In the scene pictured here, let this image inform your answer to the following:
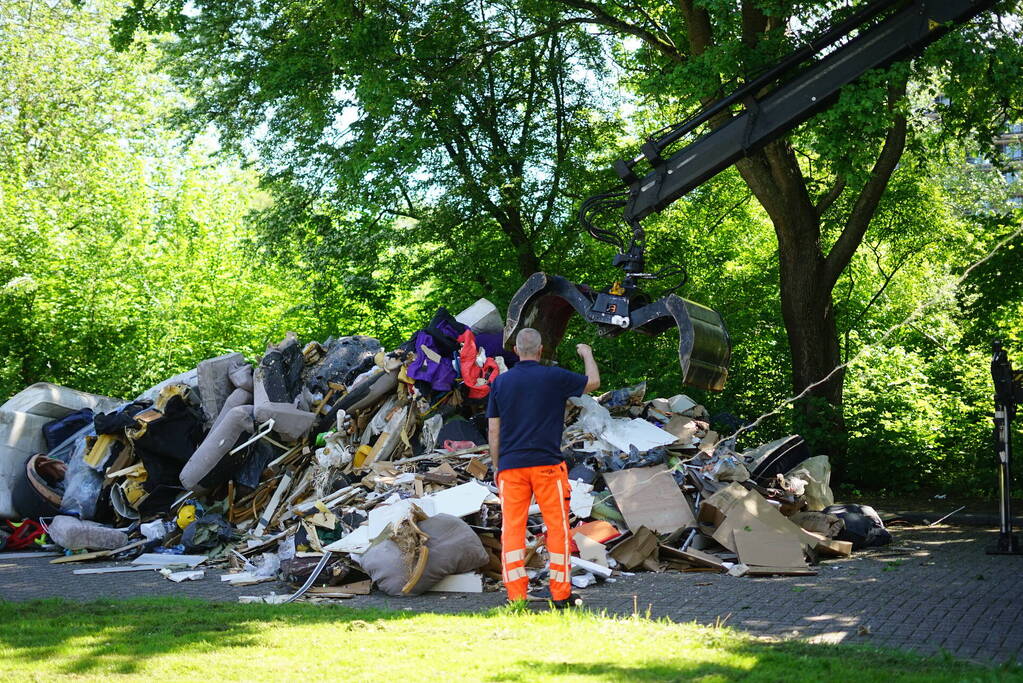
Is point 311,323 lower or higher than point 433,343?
higher

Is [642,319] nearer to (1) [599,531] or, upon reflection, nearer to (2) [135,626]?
(1) [599,531]

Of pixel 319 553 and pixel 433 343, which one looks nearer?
pixel 319 553

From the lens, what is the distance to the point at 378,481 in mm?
10789

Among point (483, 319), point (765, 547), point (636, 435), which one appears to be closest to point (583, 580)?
point (765, 547)

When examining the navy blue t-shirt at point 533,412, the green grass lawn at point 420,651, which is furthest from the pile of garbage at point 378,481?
the green grass lawn at point 420,651

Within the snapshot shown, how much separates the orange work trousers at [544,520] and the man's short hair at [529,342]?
2.72ft

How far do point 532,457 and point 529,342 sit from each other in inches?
32.3

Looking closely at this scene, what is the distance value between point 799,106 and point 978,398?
12593 mm

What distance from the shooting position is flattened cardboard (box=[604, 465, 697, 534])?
33.4ft

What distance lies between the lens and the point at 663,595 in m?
8.25

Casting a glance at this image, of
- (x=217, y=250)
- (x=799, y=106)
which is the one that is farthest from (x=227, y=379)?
(x=217, y=250)

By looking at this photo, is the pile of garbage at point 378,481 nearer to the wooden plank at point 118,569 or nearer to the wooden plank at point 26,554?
the wooden plank at point 118,569

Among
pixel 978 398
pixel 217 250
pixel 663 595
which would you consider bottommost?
pixel 663 595

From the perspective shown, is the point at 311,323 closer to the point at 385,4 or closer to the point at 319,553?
the point at 385,4
